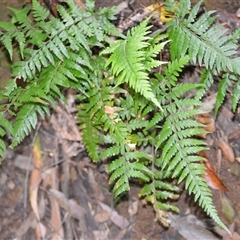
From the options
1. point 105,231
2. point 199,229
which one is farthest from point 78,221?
point 199,229

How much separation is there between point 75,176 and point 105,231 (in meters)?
0.61

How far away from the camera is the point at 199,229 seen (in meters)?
3.75

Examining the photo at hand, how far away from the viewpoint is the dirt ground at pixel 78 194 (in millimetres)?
3693

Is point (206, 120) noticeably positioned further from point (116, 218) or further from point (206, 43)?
point (116, 218)

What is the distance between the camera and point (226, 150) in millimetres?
3691

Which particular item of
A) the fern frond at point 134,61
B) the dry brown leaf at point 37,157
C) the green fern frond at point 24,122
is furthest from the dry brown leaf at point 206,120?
the dry brown leaf at point 37,157

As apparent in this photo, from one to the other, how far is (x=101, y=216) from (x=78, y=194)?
31 centimetres

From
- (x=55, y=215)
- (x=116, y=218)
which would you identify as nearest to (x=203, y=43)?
(x=116, y=218)

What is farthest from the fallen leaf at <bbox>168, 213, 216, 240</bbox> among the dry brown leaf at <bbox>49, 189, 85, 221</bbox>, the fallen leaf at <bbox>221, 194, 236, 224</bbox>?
the dry brown leaf at <bbox>49, 189, 85, 221</bbox>

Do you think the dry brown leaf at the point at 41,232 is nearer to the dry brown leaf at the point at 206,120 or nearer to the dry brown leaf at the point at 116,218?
the dry brown leaf at the point at 116,218

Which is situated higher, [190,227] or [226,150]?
[226,150]

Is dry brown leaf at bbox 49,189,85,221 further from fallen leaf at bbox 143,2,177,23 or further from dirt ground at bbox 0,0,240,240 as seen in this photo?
fallen leaf at bbox 143,2,177,23

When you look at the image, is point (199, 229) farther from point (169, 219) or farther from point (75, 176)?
point (75, 176)

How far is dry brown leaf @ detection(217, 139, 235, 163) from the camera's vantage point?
3672mm
